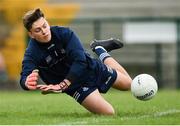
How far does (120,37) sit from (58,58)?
12.9 metres

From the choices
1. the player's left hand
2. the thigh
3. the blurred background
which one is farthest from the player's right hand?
the blurred background

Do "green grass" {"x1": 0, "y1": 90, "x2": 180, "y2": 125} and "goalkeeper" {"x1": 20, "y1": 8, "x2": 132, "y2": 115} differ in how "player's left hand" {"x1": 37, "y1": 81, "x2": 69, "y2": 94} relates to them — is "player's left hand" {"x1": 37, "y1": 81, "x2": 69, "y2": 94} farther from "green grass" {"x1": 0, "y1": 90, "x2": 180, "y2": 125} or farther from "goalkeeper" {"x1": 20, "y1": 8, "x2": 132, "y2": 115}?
"green grass" {"x1": 0, "y1": 90, "x2": 180, "y2": 125}

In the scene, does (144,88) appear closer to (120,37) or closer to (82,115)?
(82,115)

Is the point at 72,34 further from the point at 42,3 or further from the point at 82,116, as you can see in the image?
the point at 42,3

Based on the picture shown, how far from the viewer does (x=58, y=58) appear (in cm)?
937

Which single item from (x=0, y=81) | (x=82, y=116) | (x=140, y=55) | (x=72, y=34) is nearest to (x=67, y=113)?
(x=82, y=116)

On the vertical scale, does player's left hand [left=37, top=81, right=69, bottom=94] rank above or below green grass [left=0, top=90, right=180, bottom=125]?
above

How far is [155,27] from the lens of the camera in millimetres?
21344

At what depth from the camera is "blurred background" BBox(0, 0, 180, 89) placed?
70.0 ft

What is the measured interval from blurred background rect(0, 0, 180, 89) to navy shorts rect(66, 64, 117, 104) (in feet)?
36.2

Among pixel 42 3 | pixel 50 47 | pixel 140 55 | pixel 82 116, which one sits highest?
pixel 50 47

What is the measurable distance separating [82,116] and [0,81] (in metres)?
12.2

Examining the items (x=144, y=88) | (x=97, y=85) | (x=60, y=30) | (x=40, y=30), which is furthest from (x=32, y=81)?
(x=144, y=88)

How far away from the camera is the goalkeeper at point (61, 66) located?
9008 mm
